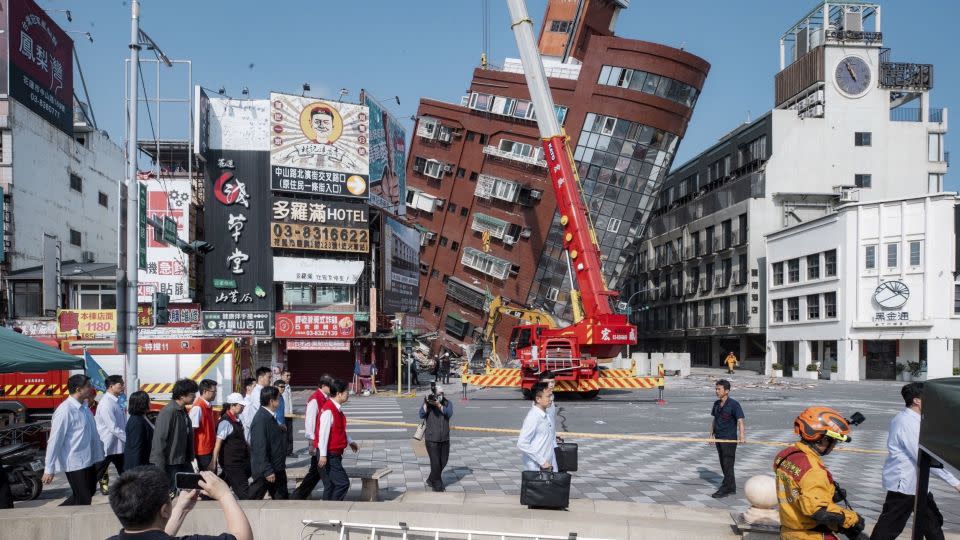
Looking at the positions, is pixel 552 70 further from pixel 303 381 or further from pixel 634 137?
pixel 303 381

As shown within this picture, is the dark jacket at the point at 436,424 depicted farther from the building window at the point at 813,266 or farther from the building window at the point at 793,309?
the building window at the point at 793,309

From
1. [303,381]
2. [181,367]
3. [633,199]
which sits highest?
[633,199]

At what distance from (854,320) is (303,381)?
104 ft

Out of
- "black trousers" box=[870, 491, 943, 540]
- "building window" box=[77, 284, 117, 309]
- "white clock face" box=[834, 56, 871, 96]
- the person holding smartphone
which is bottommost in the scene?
"black trousers" box=[870, 491, 943, 540]

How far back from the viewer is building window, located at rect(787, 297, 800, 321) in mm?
50119

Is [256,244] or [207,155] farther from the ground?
[207,155]

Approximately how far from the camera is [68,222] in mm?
37344

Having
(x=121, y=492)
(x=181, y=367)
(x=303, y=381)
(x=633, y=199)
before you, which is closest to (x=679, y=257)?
(x=633, y=199)

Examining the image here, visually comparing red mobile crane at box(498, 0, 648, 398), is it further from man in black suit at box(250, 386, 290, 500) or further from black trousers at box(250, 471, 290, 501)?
man in black suit at box(250, 386, 290, 500)

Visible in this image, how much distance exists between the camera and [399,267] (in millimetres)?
40000

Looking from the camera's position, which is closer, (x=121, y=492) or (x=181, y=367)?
(x=121, y=492)

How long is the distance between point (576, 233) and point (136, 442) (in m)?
22.0

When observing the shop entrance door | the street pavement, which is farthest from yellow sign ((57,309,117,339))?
the shop entrance door

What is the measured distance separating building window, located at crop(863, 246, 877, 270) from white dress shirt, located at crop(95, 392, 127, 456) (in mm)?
44018
